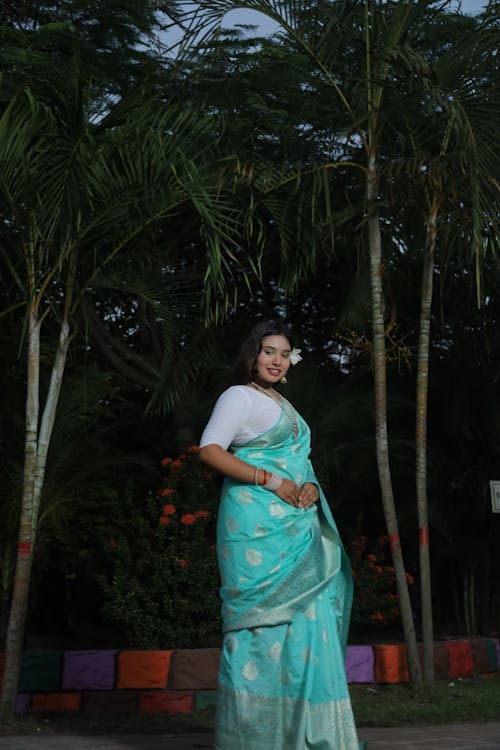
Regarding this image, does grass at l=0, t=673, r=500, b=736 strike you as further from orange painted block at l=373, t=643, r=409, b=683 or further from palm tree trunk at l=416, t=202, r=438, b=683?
palm tree trunk at l=416, t=202, r=438, b=683

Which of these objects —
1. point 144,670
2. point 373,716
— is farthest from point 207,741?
point 144,670

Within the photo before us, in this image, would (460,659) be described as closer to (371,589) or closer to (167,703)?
(371,589)

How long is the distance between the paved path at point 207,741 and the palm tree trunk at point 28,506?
515 millimetres

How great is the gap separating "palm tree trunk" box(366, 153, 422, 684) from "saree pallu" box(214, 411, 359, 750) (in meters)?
3.35

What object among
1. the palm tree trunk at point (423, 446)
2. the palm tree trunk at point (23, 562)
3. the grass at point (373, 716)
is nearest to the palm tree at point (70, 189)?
the palm tree trunk at point (23, 562)

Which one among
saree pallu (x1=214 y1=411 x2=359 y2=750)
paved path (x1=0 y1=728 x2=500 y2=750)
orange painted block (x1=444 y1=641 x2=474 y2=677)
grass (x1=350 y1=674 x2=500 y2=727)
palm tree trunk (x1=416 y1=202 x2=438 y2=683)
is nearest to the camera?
saree pallu (x1=214 y1=411 x2=359 y2=750)

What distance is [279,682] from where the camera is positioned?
3.93m

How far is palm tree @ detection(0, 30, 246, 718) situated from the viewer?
6105 millimetres

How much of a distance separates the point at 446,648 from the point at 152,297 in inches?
141

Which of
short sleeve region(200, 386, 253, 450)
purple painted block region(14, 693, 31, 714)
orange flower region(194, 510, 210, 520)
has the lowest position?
purple painted block region(14, 693, 31, 714)

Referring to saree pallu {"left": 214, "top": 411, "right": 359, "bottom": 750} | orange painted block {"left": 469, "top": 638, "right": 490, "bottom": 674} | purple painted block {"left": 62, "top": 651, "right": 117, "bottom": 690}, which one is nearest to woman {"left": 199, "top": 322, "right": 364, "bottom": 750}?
saree pallu {"left": 214, "top": 411, "right": 359, "bottom": 750}

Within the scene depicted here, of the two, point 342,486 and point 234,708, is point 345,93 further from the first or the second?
point 234,708

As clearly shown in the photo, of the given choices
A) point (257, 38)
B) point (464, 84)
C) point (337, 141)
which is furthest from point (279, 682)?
point (257, 38)

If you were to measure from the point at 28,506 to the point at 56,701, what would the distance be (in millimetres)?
1706
